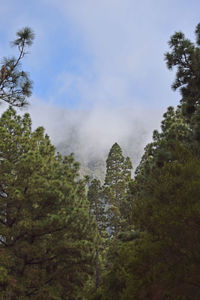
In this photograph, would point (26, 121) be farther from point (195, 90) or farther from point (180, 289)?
point (180, 289)

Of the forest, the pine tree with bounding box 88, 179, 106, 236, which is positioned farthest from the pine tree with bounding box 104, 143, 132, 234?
the forest

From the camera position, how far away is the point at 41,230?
11461 mm

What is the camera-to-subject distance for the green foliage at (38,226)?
11133mm

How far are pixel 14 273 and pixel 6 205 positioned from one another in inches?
116

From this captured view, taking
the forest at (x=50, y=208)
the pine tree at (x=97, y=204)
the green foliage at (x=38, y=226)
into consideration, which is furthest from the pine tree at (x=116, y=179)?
the green foliage at (x=38, y=226)

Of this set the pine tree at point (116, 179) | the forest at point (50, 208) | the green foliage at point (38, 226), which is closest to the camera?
the forest at point (50, 208)


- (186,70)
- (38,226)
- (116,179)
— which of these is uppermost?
(116,179)

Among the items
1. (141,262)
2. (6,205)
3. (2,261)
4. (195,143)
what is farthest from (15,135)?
(141,262)

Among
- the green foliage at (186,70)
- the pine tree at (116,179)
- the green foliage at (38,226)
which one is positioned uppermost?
the pine tree at (116,179)

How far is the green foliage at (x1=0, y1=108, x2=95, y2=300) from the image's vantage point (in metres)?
11.1

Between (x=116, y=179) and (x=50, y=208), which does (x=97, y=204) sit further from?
(x=50, y=208)

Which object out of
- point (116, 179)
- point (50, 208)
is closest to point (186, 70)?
point (50, 208)

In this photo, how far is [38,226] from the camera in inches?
435

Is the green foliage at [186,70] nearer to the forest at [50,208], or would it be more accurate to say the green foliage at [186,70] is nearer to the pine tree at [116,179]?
A: the forest at [50,208]
